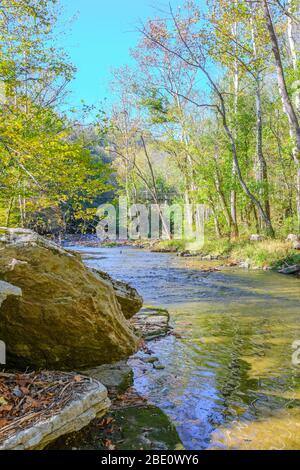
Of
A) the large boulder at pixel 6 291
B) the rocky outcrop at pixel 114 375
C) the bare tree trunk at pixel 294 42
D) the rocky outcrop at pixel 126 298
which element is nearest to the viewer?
the large boulder at pixel 6 291

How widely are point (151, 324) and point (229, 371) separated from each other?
7.23ft

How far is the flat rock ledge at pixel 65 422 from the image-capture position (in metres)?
2.49

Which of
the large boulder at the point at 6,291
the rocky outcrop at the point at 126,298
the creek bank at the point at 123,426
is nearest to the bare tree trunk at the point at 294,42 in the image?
the rocky outcrop at the point at 126,298

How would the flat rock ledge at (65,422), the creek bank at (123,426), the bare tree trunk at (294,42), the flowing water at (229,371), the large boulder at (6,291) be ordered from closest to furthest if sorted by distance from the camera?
the flat rock ledge at (65,422) → the creek bank at (123,426) → the large boulder at (6,291) → the flowing water at (229,371) → the bare tree trunk at (294,42)

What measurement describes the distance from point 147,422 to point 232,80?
21999 mm

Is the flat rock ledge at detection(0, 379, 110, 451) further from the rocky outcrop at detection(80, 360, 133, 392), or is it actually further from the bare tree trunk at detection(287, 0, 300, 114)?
the bare tree trunk at detection(287, 0, 300, 114)

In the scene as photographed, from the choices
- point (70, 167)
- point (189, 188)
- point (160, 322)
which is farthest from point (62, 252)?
point (189, 188)

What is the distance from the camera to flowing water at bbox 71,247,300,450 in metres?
3.34

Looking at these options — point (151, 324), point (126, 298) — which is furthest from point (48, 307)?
point (151, 324)

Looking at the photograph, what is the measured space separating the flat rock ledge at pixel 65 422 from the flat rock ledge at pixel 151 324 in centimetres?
289

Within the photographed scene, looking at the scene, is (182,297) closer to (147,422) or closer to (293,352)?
(293,352)

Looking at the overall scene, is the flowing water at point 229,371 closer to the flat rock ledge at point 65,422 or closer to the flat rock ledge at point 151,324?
the flat rock ledge at point 151,324

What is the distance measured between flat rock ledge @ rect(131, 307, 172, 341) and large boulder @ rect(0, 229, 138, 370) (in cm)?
177

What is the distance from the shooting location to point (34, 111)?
10.5 metres
